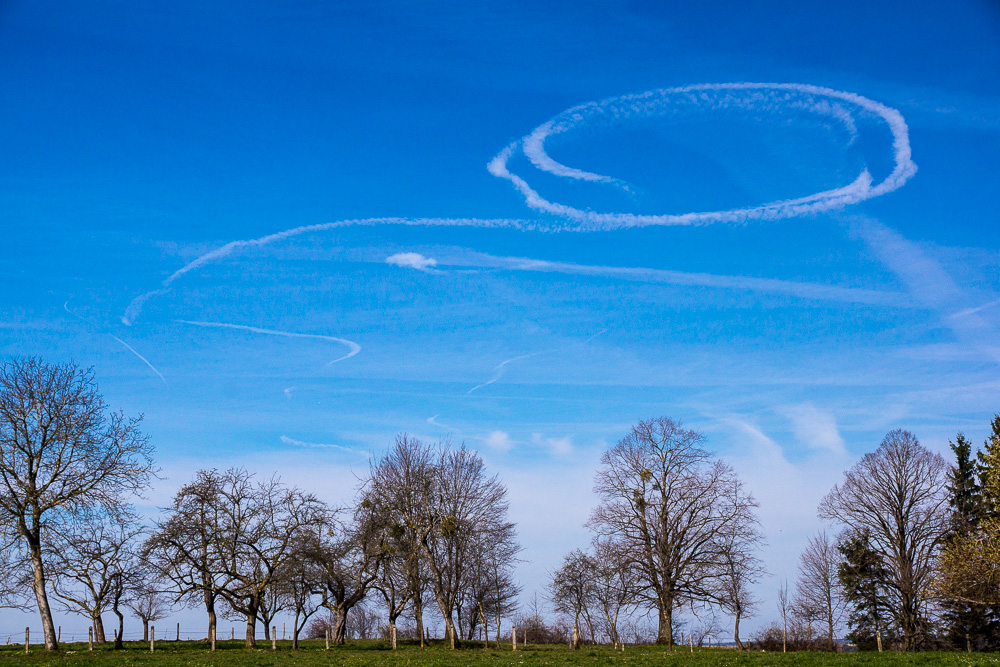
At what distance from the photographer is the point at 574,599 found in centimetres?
5881

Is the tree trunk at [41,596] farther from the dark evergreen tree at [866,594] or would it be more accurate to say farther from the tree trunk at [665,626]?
the dark evergreen tree at [866,594]

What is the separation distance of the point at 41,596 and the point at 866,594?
47112 mm

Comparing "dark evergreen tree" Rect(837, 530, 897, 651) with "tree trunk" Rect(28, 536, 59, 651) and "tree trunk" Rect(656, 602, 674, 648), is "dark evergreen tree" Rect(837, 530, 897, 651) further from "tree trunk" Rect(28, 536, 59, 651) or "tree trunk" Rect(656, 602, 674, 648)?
Answer: "tree trunk" Rect(28, 536, 59, 651)

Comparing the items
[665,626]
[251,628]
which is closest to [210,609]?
[251,628]

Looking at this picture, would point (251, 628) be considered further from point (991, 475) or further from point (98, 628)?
point (991, 475)

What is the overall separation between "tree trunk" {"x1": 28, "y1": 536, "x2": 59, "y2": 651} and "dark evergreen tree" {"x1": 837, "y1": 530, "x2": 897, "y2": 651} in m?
46.2

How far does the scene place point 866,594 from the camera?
4959cm

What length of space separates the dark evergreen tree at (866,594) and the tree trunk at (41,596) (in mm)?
46154

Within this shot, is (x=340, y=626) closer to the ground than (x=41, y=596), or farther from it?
closer to the ground

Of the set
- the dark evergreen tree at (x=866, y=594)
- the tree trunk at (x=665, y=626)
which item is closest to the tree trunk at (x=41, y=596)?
the tree trunk at (x=665, y=626)

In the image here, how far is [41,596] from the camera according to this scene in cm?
3294

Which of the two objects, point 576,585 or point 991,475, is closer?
point 991,475

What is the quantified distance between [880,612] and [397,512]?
32.0 m

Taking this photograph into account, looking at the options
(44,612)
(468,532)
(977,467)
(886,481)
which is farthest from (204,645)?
(977,467)
